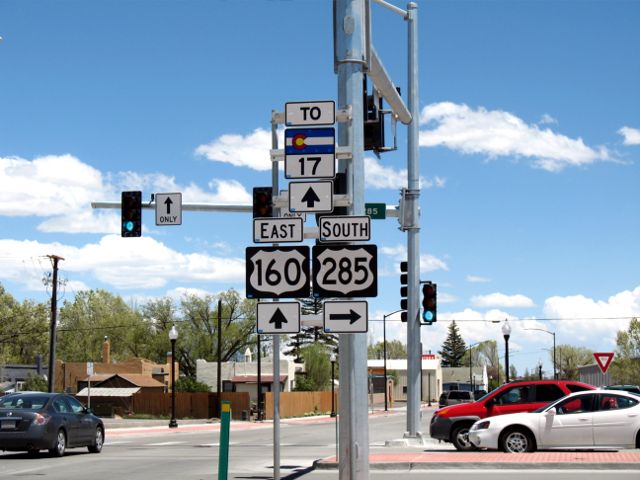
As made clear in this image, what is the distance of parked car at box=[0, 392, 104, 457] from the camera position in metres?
21.8

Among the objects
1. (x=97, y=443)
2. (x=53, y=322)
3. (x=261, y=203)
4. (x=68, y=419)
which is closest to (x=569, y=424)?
(x=261, y=203)

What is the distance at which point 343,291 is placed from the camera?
10.6m

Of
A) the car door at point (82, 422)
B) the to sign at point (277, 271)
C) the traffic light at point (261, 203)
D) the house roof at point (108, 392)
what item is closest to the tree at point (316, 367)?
the house roof at point (108, 392)

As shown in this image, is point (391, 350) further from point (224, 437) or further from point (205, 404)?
point (224, 437)

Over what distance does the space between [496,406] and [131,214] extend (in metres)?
9.85

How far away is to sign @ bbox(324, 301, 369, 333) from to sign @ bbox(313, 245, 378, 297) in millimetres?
137

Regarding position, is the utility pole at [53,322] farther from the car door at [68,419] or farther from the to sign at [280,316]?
the to sign at [280,316]

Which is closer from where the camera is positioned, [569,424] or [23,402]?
[569,424]

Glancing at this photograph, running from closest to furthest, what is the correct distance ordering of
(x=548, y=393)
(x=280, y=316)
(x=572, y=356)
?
(x=280, y=316) < (x=548, y=393) < (x=572, y=356)

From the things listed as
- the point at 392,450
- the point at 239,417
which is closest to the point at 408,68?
the point at 392,450

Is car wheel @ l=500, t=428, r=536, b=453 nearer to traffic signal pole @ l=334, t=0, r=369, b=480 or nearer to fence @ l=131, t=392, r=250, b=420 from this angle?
traffic signal pole @ l=334, t=0, r=369, b=480

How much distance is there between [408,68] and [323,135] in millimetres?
14819

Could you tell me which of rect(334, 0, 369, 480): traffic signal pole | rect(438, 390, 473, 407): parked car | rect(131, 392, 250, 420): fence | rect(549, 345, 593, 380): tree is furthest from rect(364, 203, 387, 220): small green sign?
rect(549, 345, 593, 380): tree

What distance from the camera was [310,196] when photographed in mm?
11234
